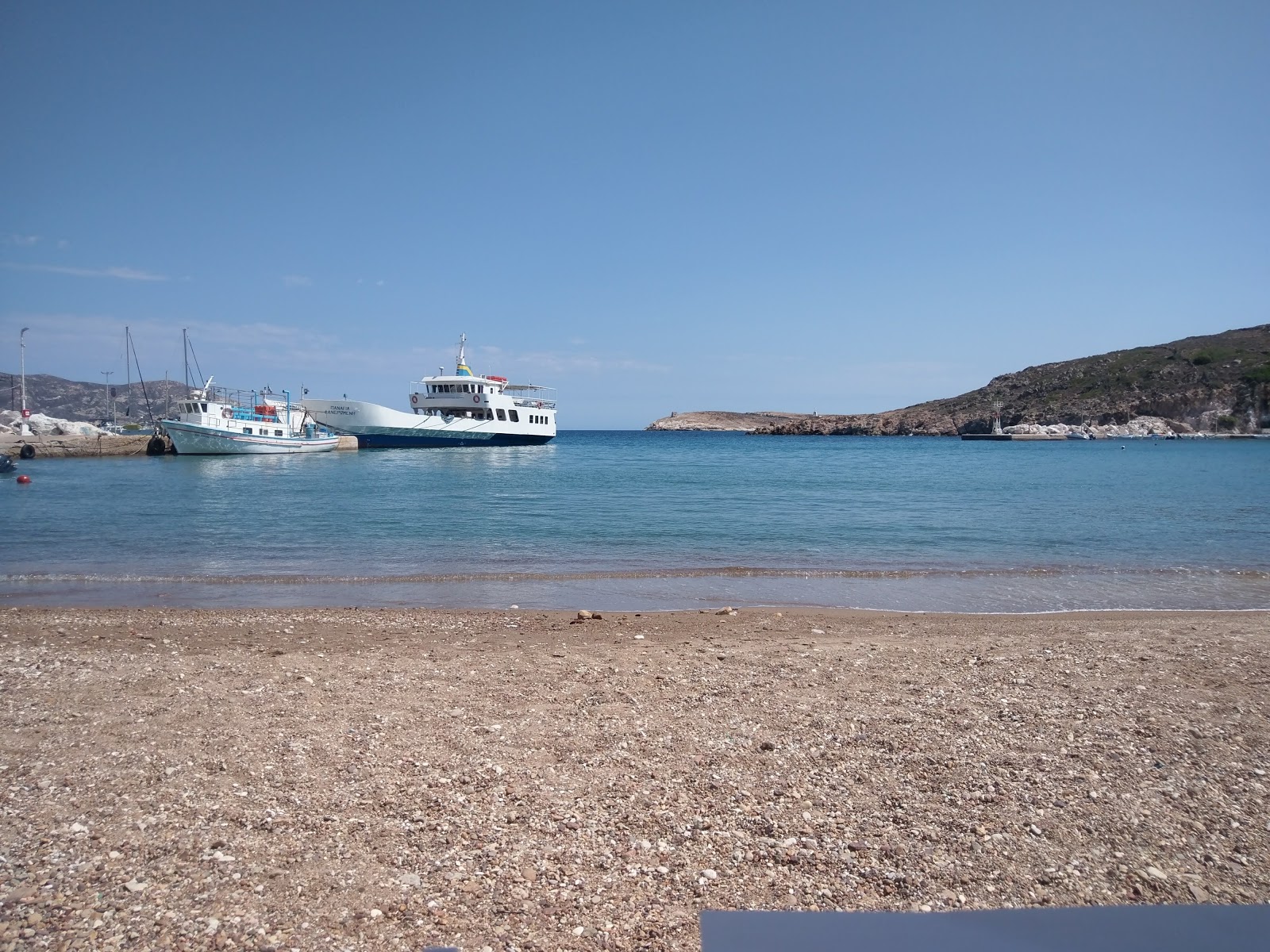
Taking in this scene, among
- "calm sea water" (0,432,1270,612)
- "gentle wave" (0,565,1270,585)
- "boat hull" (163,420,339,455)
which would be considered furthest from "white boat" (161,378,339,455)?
"gentle wave" (0,565,1270,585)

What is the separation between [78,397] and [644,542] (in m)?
167

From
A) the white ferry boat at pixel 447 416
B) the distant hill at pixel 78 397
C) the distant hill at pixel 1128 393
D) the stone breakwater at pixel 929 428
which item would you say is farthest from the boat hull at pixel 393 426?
the distant hill at pixel 1128 393

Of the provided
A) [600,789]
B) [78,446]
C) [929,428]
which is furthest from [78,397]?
[600,789]

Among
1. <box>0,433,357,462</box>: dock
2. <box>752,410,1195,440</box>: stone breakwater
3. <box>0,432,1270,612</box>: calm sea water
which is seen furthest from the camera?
<box>752,410,1195,440</box>: stone breakwater

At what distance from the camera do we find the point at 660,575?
46.0 feet

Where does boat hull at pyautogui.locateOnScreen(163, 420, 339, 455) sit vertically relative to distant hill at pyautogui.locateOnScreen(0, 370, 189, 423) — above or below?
below

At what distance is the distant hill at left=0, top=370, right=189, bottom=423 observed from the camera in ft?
392

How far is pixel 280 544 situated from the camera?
1738 cm

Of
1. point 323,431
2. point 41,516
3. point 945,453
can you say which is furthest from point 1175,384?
point 41,516

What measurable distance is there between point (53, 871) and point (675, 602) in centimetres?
888

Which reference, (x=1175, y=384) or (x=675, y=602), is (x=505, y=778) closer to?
(x=675, y=602)

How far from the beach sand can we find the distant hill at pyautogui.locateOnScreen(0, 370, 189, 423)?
4694 inches

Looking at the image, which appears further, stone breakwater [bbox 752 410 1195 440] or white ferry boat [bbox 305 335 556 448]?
stone breakwater [bbox 752 410 1195 440]

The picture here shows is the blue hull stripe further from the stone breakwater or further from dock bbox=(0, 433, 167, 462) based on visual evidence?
the stone breakwater
